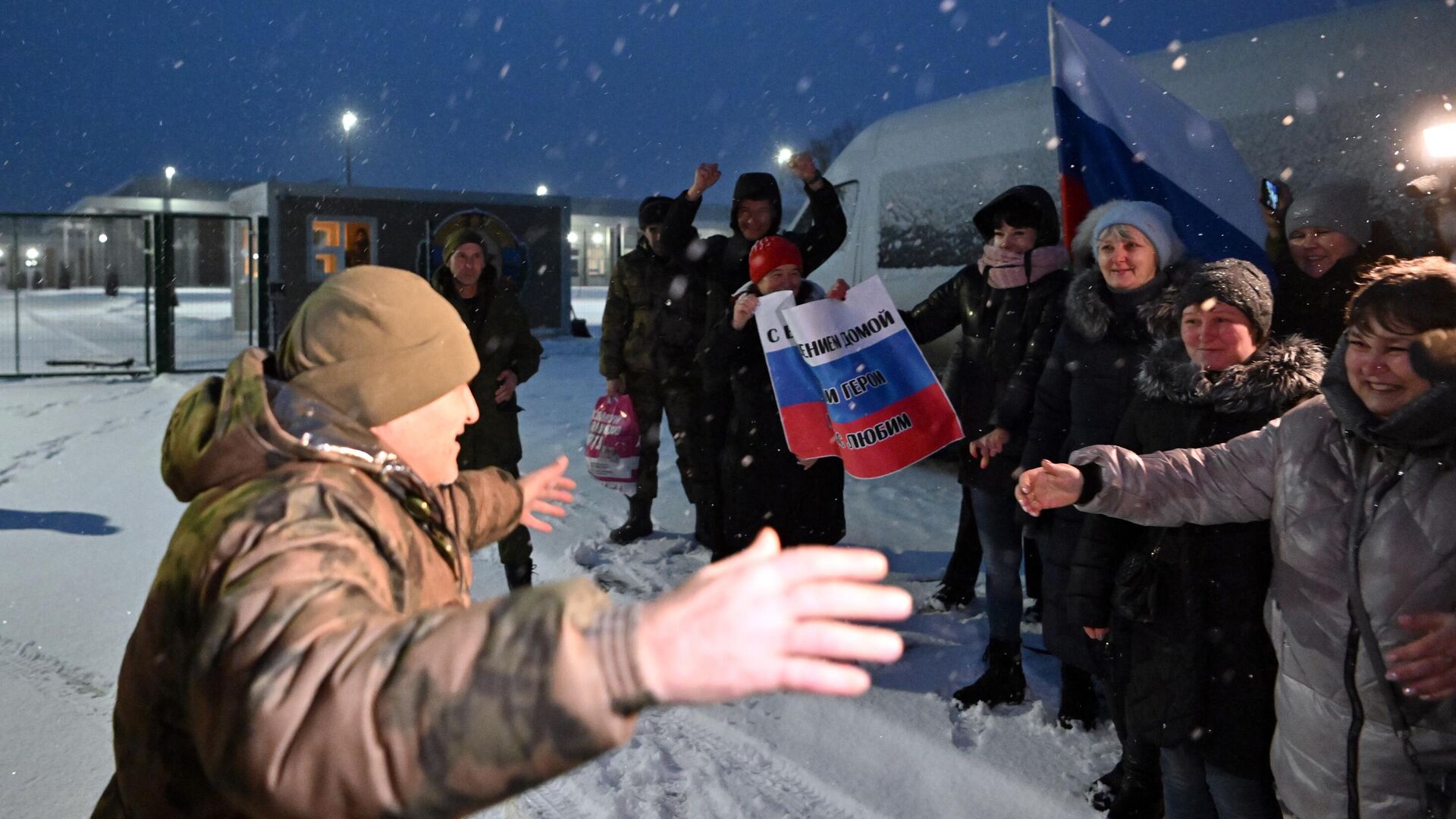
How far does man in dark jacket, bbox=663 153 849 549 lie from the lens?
5.22 m

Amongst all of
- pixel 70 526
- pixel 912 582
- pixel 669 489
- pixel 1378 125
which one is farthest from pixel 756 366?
pixel 70 526

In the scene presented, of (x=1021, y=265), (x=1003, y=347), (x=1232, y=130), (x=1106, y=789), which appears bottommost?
(x=1106, y=789)

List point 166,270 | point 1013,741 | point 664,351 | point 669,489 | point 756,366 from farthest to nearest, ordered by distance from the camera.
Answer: point 166,270 → point 669,489 → point 664,351 → point 756,366 → point 1013,741

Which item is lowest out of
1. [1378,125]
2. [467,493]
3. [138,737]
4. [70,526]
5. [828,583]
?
[70,526]

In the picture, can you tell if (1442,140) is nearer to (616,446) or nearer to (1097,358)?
(1097,358)

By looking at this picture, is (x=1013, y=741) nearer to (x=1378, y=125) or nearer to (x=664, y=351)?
(x=664, y=351)

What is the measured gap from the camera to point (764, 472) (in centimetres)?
488

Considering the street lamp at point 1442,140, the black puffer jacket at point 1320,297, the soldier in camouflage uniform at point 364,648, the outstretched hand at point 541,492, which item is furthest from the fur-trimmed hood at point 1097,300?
the soldier in camouflage uniform at point 364,648

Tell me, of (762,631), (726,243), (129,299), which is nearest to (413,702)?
(762,631)

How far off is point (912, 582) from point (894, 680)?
1.27 m

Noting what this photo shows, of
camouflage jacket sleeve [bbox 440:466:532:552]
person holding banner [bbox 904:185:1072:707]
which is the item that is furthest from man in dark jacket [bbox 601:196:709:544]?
camouflage jacket sleeve [bbox 440:466:532:552]

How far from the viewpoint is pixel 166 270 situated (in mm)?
13922

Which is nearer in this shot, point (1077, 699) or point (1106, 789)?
point (1106, 789)

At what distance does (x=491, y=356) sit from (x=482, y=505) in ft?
9.88
